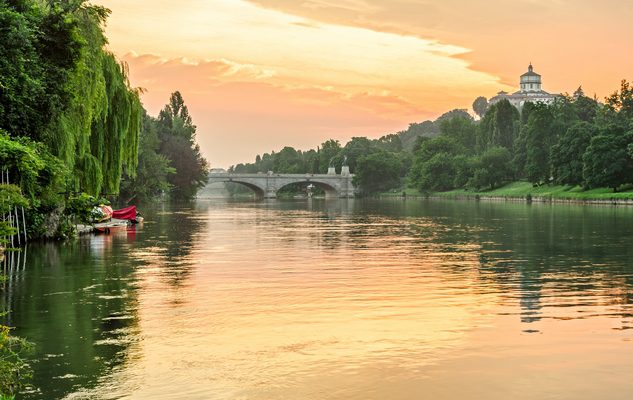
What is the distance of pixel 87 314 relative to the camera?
19516 mm

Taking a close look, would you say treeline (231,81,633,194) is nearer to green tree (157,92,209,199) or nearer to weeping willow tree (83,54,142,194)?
green tree (157,92,209,199)

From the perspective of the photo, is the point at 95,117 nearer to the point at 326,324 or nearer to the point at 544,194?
the point at 326,324

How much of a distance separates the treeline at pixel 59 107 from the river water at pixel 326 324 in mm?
3752

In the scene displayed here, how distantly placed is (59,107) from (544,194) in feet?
357

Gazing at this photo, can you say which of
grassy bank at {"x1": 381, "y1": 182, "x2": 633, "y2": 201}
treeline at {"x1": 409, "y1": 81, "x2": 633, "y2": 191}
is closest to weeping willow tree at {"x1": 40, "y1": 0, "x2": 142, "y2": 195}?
grassy bank at {"x1": 381, "y1": 182, "x2": 633, "y2": 201}

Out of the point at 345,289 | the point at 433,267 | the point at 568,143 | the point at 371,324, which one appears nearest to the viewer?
the point at 371,324

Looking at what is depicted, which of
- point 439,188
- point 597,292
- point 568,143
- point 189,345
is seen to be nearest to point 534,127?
point 568,143

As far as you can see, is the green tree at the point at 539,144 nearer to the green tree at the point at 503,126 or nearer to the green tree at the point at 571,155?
the green tree at the point at 571,155

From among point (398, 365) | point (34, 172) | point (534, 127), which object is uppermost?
point (534, 127)

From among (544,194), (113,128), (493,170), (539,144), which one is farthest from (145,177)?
(493,170)

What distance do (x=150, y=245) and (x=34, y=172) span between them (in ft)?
44.4

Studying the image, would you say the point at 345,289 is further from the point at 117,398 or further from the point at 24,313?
the point at 117,398

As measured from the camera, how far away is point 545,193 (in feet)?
438

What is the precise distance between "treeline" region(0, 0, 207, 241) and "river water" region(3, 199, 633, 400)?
12.3 ft
